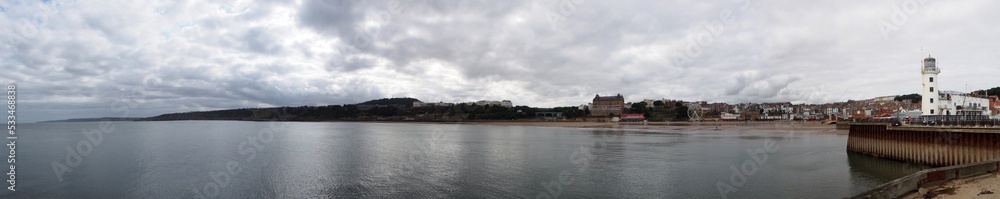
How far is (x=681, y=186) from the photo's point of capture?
70.9 feet

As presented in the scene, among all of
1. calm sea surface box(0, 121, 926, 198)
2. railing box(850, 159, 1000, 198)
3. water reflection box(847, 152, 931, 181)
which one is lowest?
calm sea surface box(0, 121, 926, 198)

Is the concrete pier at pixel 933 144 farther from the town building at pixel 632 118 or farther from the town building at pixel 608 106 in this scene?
the town building at pixel 608 106

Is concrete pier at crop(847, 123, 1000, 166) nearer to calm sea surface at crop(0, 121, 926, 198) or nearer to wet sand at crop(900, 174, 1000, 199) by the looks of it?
calm sea surface at crop(0, 121, 926, 198)

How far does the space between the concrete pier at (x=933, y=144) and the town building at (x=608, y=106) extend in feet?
459

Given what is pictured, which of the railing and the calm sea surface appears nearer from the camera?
the railing

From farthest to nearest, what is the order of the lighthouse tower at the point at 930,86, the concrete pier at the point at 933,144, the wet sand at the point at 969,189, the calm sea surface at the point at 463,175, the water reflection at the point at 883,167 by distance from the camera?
the lighthouse tower at the point at 930,86 < the water reflection at the point at 883,167 < the concrete pier at the point at 933,144 < the calm sea surface at the point at 463,175 < the wet sand at the point at 969,189

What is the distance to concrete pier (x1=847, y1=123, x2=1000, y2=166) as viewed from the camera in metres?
21.0

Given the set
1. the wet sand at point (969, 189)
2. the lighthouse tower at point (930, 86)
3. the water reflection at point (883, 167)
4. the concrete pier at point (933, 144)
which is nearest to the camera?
the wet sand at point (969, 189)

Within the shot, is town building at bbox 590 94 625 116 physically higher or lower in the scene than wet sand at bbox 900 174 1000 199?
higher

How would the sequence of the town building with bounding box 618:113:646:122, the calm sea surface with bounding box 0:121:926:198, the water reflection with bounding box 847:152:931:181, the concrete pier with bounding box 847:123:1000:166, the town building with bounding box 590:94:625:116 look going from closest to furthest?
the calm sea surface with bounding box 0:121:926:198 → the concrete pier with bounding box 847:123:1000:166 → the water reflection with bounding box 847:152:931:181 → the town building with bounding box 618:113:646:122 → the town building with bounding box 590:94:625:116

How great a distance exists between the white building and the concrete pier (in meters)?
7.17

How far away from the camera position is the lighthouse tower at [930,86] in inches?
1409

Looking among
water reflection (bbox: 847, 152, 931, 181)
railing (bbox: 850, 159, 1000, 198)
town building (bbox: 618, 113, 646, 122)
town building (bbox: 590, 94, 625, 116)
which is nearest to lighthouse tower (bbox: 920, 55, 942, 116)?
water reflection (bbox: 847, 152, 931, 181)

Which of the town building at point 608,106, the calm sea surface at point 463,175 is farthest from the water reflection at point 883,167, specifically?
the town building at point 608,106
